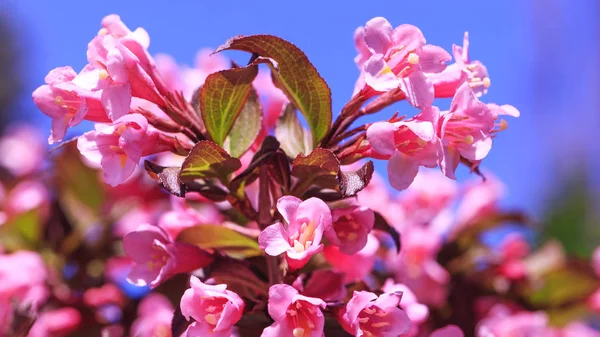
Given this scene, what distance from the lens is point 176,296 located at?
1.55m

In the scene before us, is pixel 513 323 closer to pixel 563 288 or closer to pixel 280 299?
pixel 563 288

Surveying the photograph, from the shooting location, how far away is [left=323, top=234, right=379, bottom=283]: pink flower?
1313 millimetres

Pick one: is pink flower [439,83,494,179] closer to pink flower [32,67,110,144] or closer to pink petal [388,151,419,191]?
pink petal [388,151,419,191]

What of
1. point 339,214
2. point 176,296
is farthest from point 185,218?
point 339,214

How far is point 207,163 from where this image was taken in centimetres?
112

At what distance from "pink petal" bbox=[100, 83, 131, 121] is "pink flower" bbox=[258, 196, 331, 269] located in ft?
0.94

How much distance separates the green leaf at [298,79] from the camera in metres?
1.12

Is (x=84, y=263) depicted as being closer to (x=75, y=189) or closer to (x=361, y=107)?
(x=75, y=189)

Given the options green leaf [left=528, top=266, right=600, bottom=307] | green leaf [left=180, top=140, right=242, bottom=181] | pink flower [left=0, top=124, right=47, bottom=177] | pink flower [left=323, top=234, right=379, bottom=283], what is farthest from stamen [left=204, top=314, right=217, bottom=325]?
pink flower [left=0, top=124, right=47, bottom=177]

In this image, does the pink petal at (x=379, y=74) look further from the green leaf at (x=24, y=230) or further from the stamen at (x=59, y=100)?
the green leaf at (x=24, y=230)

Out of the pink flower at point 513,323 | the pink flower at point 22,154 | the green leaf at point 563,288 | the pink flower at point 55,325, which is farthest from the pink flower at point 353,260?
the pink flower at point 22,154

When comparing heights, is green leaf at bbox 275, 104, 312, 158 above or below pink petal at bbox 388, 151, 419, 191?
below

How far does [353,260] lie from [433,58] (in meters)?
0.44

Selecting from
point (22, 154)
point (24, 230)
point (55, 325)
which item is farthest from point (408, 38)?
point (22, 154)
